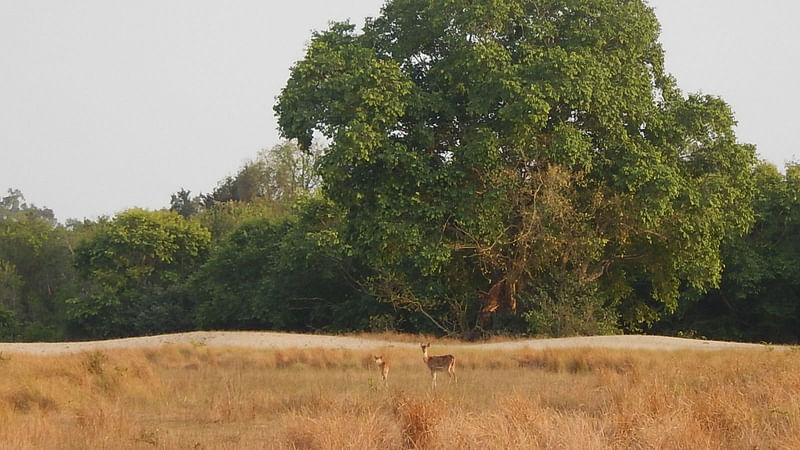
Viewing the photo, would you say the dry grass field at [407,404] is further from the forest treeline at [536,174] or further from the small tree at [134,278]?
the small tree at [134,278]

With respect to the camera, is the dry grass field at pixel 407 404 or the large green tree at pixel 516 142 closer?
the dry grass field at pixel 407 404

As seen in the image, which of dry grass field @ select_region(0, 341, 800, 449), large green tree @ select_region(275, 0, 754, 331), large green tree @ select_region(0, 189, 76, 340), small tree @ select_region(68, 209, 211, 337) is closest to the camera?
dry grass field @ select_region(0, 341, 800, 449)

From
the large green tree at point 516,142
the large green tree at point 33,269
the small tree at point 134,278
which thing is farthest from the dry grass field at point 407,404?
the large green tree at point 33,269

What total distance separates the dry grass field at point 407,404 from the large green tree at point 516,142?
8.26 meters

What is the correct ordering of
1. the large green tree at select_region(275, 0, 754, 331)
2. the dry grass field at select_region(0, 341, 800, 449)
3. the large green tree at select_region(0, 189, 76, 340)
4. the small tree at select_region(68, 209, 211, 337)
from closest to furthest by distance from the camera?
1. the dry grass field at select_region(0, 341, 800, 449)
2. the large green tree at select_region(275, 0, 754, 331)
3. the small tree at select_region(68, 209, 211, 337)
4. the large green tree at select_region(0, 189, 76, 340)

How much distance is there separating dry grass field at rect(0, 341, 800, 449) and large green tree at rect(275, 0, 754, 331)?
826cm

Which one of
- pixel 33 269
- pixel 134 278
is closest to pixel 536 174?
pixel 134 278

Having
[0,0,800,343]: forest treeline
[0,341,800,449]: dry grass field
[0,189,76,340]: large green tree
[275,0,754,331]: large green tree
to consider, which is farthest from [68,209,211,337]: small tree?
[0,341,800,449]: dry grass field

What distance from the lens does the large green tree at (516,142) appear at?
2792 centimetres

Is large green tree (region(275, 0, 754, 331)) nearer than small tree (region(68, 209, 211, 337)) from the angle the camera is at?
Yes

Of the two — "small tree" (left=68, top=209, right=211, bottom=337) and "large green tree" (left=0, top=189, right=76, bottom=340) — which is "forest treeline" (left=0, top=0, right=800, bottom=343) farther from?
"large green tree" (left=0, top=189, right=76, bottom=340)

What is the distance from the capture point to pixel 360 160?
28422mm

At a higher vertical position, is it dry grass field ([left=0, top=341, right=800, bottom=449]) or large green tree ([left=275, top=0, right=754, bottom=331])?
large green tree ([left=275, top=0, right=754, bottom=331])

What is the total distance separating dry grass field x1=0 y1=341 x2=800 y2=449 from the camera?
9.62 metres
